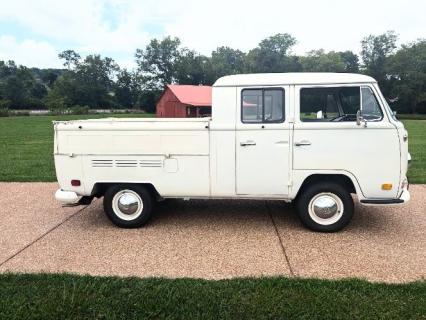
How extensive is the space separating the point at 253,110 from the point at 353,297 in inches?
106

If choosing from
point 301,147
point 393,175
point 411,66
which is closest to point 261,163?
point 301,147

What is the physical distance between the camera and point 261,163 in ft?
17.3

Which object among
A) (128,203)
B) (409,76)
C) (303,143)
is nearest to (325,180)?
(303,143)

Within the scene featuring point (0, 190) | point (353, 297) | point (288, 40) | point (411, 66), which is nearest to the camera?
point (353, 297)

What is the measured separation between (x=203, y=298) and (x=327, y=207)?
2.51 metres

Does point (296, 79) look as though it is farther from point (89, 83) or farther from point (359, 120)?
point (89, 83)

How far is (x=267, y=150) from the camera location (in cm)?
524

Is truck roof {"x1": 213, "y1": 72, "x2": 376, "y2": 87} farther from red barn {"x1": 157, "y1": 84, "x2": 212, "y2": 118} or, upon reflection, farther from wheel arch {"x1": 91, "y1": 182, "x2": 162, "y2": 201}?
red barn {"x1": 157, "y1": 84, "x2": 212, "y2": 118}

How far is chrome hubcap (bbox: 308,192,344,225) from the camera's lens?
17.6ft

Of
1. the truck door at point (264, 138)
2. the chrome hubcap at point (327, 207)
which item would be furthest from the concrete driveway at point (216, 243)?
the truck door at point (264, 138)

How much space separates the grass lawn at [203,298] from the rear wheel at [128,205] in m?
1.67

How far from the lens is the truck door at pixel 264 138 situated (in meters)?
5.20

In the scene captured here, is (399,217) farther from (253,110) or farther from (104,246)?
(104,246)

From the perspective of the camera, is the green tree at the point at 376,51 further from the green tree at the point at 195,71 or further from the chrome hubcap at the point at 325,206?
the chrome hubcap at the point at 325,206
